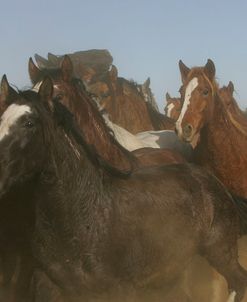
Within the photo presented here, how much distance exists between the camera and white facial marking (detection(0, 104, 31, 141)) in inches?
149

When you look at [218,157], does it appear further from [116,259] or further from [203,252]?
[116,259]

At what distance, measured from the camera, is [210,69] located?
24.7 ft

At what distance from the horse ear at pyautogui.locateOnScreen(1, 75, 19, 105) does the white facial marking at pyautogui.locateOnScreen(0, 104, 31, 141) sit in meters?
0.16

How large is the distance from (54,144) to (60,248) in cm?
75

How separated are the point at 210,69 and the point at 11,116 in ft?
13.9

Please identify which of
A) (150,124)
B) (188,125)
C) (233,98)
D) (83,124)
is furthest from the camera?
(150,124)

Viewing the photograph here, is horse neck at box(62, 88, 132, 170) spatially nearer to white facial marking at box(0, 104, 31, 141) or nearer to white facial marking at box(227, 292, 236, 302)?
white facial marking at box(227, 292, 236, 302)

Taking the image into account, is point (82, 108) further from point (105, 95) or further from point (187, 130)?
point (105, 95)

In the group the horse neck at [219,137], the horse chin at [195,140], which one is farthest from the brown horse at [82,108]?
the horse neck at [219,137]

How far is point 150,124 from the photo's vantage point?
38.9 ft

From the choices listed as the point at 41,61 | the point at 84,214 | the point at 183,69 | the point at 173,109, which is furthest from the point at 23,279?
the point at 173,109

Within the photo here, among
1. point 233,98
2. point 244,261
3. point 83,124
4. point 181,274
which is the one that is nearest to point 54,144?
point 181,274

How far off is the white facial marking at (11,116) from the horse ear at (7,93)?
16 cm

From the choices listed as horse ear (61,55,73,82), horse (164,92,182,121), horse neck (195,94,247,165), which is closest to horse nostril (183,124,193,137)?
horse neck (195,94,247,165)
